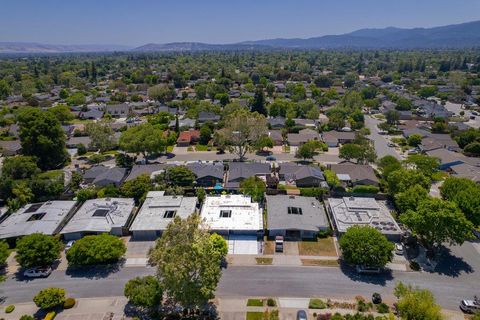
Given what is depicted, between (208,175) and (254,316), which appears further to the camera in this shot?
(208,175)

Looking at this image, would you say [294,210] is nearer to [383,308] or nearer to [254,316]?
[383,308]

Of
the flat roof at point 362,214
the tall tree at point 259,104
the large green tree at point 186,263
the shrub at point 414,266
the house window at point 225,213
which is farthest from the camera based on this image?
the tall tree at point 259,104

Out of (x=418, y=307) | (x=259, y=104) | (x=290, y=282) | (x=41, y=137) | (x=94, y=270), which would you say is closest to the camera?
(x=418, y=307)

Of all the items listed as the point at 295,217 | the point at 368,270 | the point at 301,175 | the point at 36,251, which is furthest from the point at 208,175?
the point at 368,270

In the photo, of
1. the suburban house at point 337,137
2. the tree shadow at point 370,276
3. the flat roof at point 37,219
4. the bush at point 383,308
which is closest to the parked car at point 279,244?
the tree shadow at point 370,276

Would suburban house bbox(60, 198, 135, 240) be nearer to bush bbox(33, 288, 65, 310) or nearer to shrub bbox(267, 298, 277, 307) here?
bush bbox(33, 288, 65, 310)


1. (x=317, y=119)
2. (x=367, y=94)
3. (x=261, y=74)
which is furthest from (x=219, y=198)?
(x=261, y=74)

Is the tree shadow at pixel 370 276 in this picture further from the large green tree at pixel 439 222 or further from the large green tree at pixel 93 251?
the large green tree at pixel 93 251
